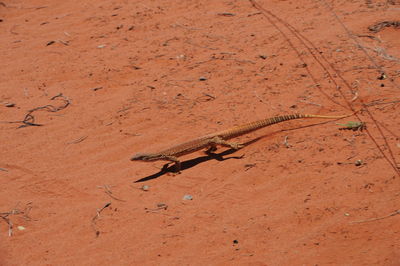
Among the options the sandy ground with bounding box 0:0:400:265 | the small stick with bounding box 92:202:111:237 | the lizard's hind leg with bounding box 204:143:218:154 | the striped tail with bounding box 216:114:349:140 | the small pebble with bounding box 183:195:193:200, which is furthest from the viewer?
the lizard's hind leg with bounding box 204:143:218:154

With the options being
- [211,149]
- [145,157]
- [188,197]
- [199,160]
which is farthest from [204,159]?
[188,197]

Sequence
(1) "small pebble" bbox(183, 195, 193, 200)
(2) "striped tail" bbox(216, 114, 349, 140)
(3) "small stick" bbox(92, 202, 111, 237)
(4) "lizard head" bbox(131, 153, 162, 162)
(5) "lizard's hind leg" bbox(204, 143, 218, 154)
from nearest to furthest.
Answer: (3) "small stick" bbox(92, 202, 111, 237) < (1) "small pebble" bbox(183, 195, 193, 200) < (4) "lizard head" bbox(131, 153, 162, 162) < (2) "striped tail" bbox(216, 114, 349, 140) < (5) "lizard's hind leg" bbox(204, 143, 218, 154)

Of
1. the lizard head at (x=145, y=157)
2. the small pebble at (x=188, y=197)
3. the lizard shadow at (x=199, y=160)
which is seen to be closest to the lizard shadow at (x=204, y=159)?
the lizard shadow at (x=199, y=160)

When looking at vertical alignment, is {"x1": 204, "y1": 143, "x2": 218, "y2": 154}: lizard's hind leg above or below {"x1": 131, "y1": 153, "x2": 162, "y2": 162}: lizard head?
below

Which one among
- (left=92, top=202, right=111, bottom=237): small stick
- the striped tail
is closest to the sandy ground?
(left=92, top=202, right=111, bottom=237): small stick

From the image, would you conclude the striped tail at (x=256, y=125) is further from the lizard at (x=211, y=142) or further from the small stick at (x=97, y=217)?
the small stick at (x=97, y=217)

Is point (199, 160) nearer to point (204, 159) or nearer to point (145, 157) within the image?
point (204, 159)

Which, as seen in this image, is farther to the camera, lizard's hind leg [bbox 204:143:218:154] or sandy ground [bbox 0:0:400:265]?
lizard's hind leg [bbox 204:143:218:154]

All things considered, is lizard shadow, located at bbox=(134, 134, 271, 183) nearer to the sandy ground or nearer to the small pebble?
the sandy ground
